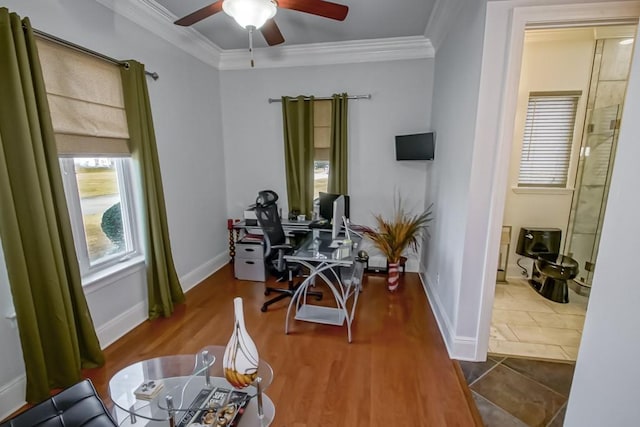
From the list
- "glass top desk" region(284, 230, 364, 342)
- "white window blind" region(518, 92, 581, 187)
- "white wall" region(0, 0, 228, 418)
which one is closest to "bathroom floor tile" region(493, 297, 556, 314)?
"white window blind" region(518, 92, 581, 187)

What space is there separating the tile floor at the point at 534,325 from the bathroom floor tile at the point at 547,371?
0.26 ft

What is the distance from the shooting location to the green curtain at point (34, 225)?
1.64 meters

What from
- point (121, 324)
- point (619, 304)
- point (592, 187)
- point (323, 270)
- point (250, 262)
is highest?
point (592, 187)

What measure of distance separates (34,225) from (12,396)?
104 centimetres

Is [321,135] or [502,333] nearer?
[502,333]

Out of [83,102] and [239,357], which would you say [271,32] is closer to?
[83,102]

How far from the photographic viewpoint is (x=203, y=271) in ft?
12.1

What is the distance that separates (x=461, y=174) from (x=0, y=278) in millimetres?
3025

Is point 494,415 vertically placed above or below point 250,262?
below

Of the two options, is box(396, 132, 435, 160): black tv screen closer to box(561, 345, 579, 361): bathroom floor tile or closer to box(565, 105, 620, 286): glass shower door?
box(565, 105, 620, 286): glass shower door

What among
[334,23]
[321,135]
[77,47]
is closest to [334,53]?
[334,23]

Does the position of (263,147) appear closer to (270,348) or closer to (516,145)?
(270,348)

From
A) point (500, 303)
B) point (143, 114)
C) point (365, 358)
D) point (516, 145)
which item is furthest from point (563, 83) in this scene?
point (143, 114)

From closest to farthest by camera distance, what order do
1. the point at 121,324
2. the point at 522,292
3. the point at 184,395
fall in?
the point at 184,395
the point at 121,324
the point at 522,292
